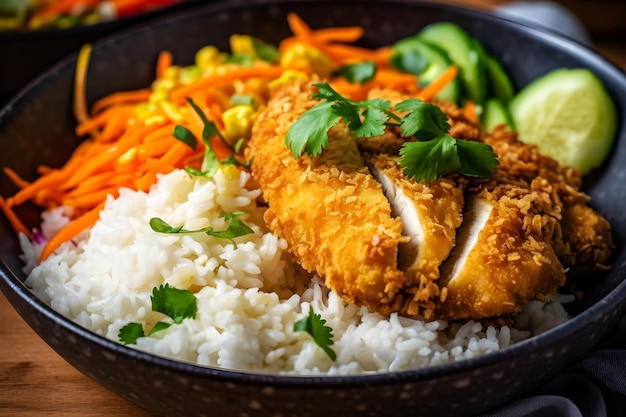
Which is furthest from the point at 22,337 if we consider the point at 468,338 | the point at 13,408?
the point at 468,338

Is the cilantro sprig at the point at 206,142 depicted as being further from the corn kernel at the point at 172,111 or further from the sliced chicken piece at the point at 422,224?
the sliced chicken piece at the point at 422,224

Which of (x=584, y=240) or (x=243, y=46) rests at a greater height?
(x=243, y=46)

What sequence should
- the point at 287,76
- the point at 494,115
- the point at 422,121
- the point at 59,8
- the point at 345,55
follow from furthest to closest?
the point at 59,8 → the point at 345,55 → the point at 494,115 → the point at 287,76 → the point at 422,121

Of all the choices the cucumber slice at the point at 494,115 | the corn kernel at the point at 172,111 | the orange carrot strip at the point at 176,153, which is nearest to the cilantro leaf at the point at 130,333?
the orange carrot strip at the point at 176,153

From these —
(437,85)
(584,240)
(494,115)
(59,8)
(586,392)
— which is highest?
(59,8)

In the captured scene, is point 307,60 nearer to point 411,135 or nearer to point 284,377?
point 411,135

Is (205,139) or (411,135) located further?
(205,139)

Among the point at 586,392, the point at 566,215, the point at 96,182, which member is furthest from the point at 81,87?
the point at 586,392
